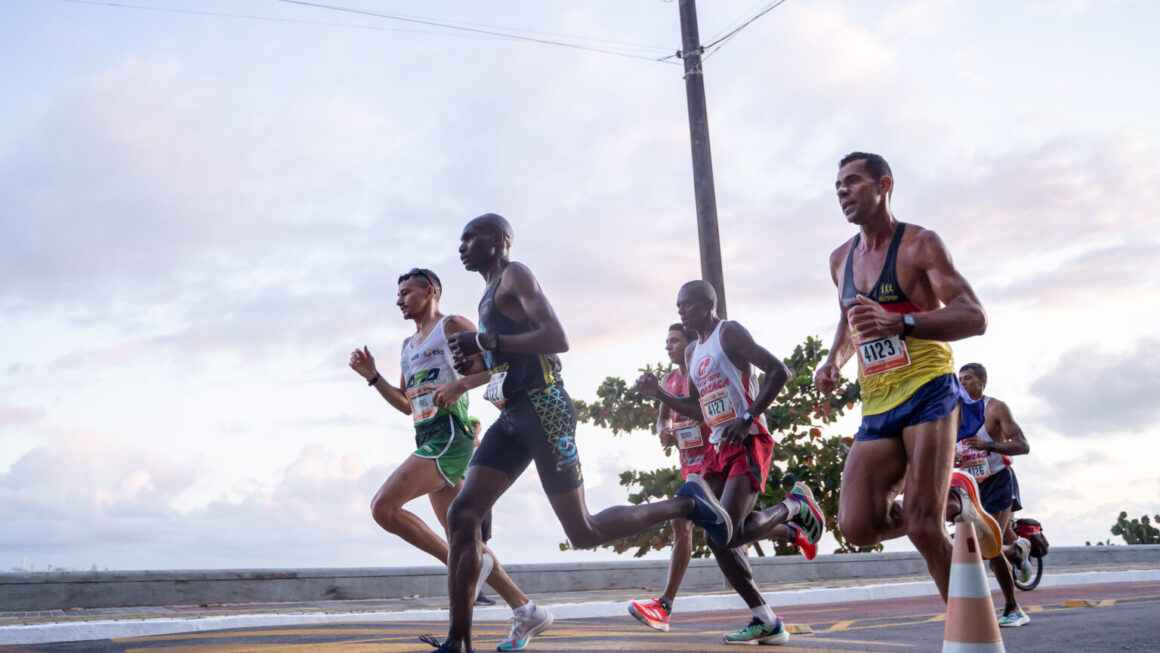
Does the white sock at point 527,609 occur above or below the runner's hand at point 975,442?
below

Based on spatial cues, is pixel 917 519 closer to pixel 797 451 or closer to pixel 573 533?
pixel 573 533

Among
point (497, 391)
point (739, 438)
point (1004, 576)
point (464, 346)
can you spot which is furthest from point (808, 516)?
point (464, 346)

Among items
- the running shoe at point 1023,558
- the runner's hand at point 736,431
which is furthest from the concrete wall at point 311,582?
the runner's hand at point 736,431

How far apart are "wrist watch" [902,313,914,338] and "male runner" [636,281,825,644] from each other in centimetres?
176

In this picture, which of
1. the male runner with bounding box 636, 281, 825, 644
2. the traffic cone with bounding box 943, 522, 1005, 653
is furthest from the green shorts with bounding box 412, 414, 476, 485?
the traffic cone with bounding box 943, 522, 1005, 653

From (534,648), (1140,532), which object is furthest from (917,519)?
(1140,532)

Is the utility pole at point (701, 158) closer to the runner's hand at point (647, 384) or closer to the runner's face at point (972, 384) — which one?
the runner's face at point (972, 384)

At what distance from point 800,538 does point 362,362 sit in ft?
9.98

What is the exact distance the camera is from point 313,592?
10.7 m

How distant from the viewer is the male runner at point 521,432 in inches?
197

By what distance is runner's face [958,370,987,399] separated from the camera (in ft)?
32.7

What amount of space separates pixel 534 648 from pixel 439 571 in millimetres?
5778

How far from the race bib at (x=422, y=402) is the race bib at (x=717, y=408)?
1.78m

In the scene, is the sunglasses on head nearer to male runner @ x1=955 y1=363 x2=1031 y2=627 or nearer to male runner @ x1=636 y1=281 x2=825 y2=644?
male runner @ x1=636 y1=281 x2=825 y2=644
